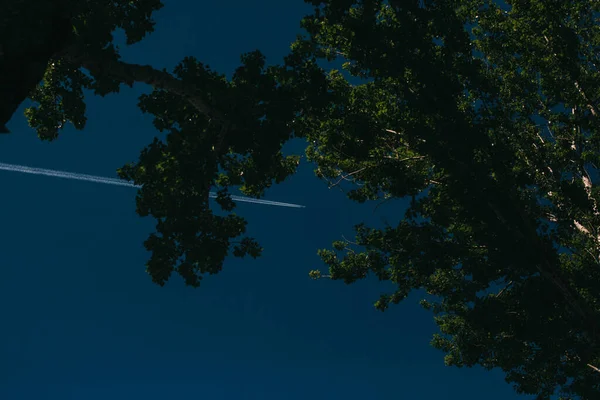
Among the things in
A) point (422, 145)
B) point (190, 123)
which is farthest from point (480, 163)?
point (190, 123)

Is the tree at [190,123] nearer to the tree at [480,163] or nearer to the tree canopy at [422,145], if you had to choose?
the tree canopy at [422,145]

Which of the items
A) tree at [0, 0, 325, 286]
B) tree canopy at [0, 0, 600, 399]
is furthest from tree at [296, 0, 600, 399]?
tree at [0, 0, 325, 286]

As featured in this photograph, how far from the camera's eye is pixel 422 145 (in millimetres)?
14352

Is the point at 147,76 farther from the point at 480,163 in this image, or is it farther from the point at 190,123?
the point at 480,163

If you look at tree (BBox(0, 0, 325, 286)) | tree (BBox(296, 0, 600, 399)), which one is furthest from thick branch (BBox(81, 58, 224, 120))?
tree (BBox(296, 0, 600, 399))

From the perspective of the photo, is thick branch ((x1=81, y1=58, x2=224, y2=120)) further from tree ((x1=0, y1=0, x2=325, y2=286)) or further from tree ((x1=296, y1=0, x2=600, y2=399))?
tree ((x1=296, y1=0, x2=600, y2=399))

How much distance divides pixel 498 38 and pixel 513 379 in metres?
12.7

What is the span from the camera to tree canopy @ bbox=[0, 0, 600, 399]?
12.5 metres

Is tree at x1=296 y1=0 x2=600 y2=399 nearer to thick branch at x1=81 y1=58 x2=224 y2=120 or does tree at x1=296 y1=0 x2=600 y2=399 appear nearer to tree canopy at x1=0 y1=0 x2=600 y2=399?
tree canopy at x1=0 y1=0 x2=600 y2=399

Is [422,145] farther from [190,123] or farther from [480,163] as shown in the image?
[190,123]

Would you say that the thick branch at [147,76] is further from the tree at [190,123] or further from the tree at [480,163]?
the tree at [480,163]

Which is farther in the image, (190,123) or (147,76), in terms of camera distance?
(190,123)

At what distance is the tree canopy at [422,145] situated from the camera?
12.5 meters

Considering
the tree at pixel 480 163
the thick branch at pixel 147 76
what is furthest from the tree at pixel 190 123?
the tree at pixel 480 163
